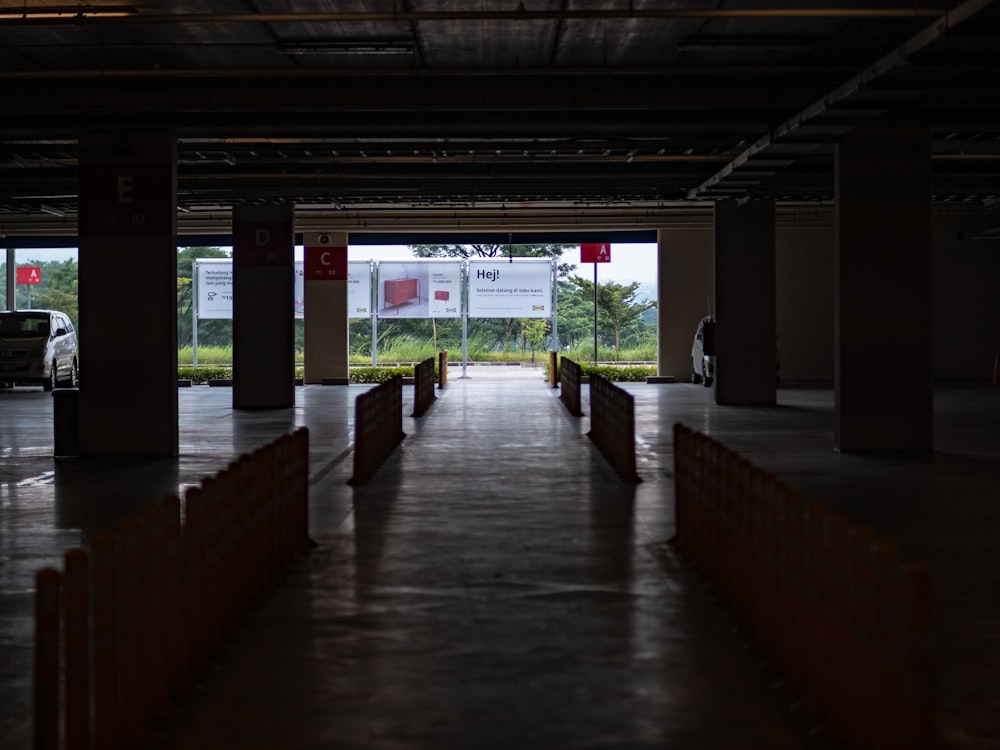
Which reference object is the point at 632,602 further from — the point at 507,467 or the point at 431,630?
the point at 507,467

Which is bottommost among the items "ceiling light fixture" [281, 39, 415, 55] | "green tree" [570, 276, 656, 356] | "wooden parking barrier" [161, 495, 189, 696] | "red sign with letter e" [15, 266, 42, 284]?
"wooden parking barrier" [161, 495, 189, 696]

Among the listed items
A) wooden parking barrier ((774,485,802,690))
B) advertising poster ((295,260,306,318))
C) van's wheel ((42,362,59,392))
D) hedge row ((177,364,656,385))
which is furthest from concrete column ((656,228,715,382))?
wooden parking barrier ((774,485,802,690))

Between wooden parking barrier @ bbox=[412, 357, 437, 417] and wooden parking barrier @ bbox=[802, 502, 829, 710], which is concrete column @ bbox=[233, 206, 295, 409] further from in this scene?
wooden parking barrier @ bbox=[802, 502, 829, 710]

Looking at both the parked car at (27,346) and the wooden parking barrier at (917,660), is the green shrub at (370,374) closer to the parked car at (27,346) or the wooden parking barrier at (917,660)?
the parked car at (27,346)

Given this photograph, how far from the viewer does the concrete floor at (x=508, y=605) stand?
509 centimetres

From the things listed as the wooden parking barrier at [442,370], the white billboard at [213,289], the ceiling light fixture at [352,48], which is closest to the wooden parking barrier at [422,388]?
the wooden parking barrier at [442,370]

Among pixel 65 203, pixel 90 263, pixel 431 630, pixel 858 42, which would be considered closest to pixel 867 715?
pixel 431 630

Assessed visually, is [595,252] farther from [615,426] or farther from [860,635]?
[860,635]

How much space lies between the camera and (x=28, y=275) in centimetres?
3825

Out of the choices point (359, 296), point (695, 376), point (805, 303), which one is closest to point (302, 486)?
point (695, 376)

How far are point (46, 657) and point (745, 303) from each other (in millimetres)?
22261

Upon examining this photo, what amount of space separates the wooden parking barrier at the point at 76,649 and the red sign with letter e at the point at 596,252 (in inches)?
1222

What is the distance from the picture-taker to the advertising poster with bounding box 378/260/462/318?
37.0m

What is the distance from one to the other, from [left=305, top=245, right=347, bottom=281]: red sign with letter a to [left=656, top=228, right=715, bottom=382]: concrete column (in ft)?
29.4
